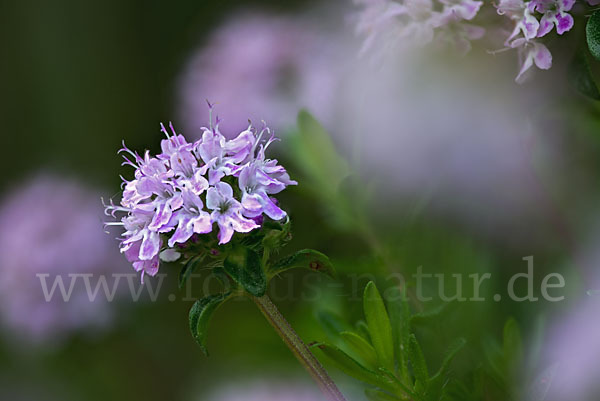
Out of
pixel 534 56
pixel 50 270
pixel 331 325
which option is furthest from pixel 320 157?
pixel 50 270

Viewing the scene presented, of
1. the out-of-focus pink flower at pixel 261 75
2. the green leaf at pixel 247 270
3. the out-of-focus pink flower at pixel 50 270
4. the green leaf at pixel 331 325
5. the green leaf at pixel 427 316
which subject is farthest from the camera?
the out-of-focus pink flower at pixel 50 270

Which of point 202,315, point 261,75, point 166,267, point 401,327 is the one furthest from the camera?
point 166,267

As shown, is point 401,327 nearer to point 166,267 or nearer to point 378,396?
point 378,396

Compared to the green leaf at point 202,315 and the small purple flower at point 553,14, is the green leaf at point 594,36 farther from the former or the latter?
the green leaf at point 202,315

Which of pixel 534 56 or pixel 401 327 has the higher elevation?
pixel 534 56

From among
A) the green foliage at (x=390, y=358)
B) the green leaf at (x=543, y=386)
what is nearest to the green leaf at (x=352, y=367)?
the green foliage at (x=390, y=358)

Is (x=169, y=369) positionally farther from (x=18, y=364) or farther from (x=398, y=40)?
(x=398, y=40)

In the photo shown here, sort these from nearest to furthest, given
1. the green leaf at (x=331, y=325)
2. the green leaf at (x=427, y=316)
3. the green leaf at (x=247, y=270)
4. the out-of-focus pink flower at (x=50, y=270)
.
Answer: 1. the green leaf at (x=247, y=270)
2. the green leaf at (x=427, y=316)
3. the green leaf at (x=331, y=325)
4. the out-of-focus pink flower at (x=50, y=270)
